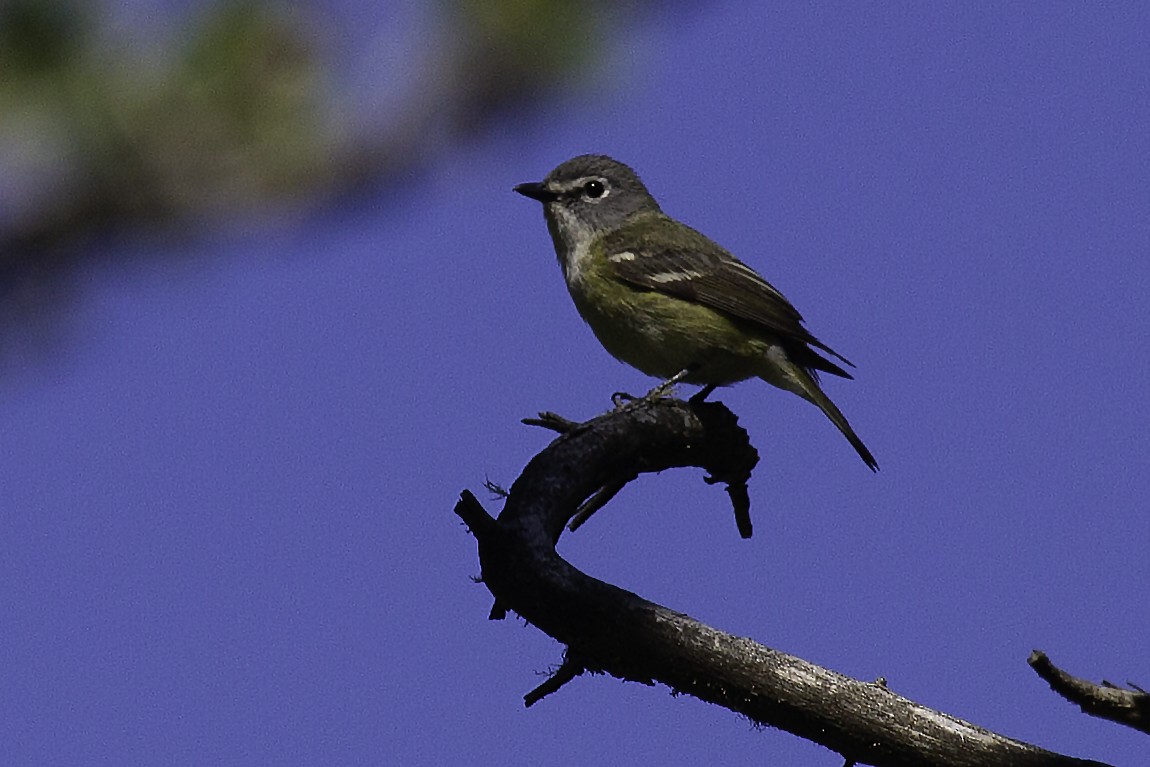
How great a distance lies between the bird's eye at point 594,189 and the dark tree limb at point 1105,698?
4.78 metres

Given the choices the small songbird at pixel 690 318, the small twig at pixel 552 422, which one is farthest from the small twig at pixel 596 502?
the small songbird at pixel 690 318

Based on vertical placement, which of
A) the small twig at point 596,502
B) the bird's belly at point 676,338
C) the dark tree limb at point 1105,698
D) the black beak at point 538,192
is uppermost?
the black beak at point 538,192

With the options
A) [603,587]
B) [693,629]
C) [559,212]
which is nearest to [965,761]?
[693,629]

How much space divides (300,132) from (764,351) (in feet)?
12.4

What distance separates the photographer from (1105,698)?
12.5 ft

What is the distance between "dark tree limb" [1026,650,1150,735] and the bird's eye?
4777 mm

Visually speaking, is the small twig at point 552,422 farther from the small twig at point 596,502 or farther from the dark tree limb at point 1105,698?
the dark tree limb at point 1105,698

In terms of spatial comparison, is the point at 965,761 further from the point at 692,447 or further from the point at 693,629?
the point at 692,447

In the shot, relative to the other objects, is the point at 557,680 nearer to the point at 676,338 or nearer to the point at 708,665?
the point at 708,665

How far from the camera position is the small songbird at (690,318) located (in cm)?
707

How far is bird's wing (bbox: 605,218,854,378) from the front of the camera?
23.3ft

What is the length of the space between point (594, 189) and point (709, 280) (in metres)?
1.06

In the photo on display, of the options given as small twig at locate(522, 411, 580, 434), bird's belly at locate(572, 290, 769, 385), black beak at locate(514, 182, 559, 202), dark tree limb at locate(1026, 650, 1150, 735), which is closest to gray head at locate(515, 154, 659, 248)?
black beak at locate(514, 182, 559, 202)

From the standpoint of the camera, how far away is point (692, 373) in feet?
23.3
